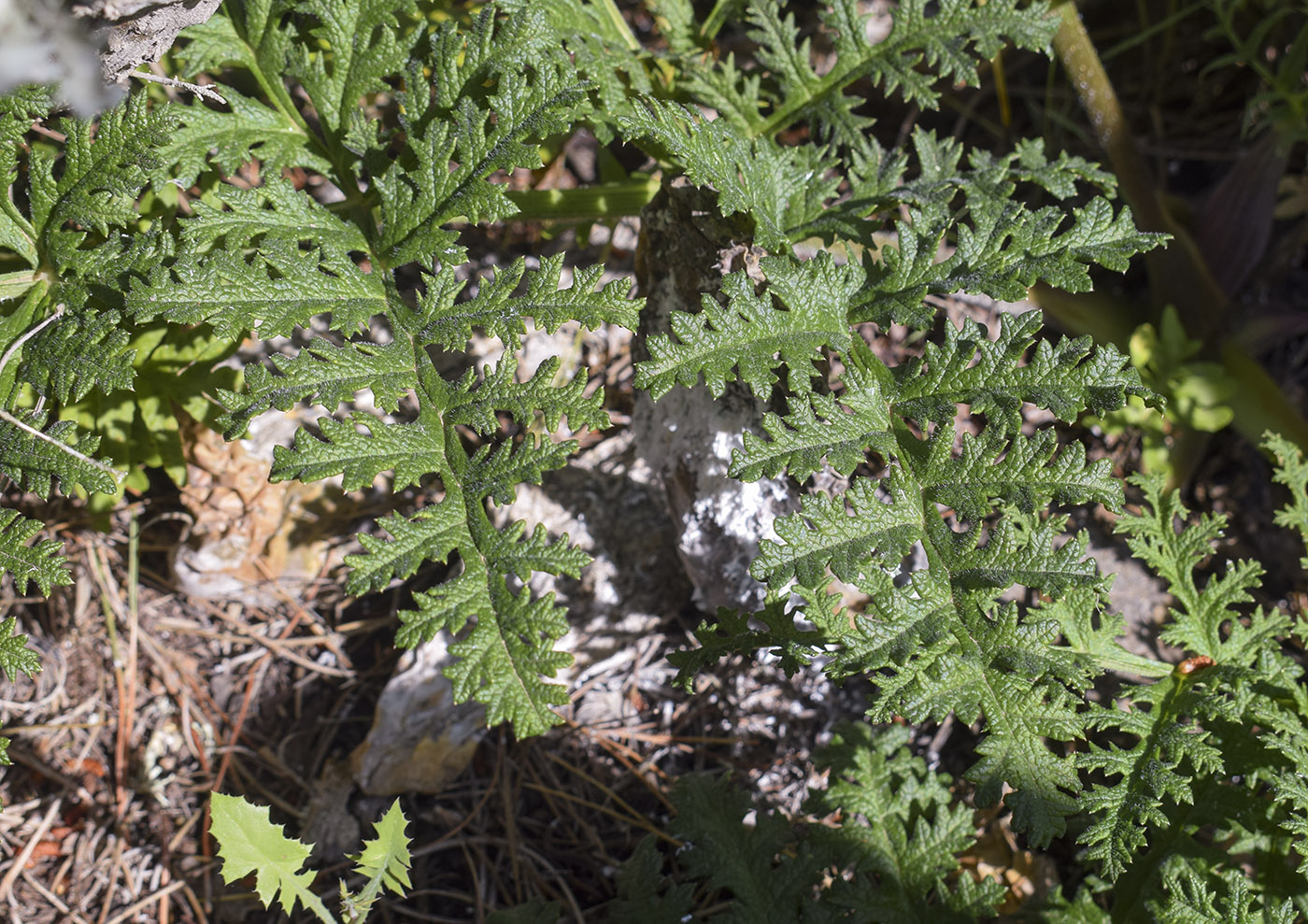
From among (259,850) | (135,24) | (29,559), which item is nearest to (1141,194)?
(135,24)

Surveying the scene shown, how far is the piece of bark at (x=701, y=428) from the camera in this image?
7.97 ft

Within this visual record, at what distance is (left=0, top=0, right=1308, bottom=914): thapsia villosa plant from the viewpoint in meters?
1.75

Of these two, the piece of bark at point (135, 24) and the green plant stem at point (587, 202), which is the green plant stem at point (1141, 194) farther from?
the piece of bark at point (135, 24)

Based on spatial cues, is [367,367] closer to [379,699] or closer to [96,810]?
[379,699]

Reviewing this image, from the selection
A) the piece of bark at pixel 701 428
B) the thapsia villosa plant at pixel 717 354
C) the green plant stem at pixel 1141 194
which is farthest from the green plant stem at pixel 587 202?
the green plant stem at pixel 1141 194

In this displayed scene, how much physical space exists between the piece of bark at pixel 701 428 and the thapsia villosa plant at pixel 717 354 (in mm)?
179

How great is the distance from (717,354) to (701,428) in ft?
2.25

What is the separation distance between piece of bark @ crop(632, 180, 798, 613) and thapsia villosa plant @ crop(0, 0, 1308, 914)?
0.18m

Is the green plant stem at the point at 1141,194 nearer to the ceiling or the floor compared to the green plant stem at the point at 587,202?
nearer to the floor

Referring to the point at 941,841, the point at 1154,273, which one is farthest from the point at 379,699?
the point at 1154,273

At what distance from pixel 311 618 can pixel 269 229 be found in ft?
4.97

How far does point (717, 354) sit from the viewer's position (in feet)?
6.34

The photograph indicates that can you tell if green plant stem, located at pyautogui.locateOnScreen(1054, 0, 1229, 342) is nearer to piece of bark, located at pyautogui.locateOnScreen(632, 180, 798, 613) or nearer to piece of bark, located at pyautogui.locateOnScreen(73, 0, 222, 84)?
piece of bark, located at pyautogui.locateOnScreen(632, 180, 798, 613)

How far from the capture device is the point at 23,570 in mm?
1881
